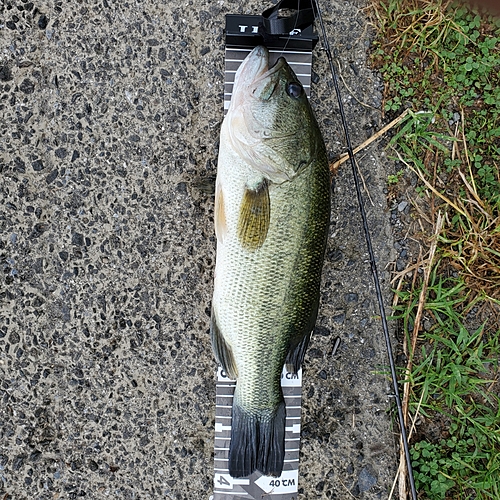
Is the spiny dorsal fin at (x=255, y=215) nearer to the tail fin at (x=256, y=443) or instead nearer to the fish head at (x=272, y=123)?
the fish head at (x=272, y=123)

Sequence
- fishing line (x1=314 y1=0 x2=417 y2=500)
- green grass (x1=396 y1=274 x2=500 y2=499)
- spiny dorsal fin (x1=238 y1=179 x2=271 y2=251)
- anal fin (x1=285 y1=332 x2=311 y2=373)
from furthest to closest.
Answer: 1. green grass (x1=396 y1=274 x2=500 y2=499)
2. fishing line (x1=314 y1=0 x2=417 y2=500)
3. anal fin (x1=285 y1=332 x2=311 y2=373)
4. spiny dorsal fin (x1=238 y1=179 x2=271 y2=251)

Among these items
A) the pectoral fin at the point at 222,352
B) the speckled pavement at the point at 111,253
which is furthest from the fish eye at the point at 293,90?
the pectoral fin at the point at 222,352

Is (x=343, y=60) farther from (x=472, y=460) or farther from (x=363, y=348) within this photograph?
(x=472, y=460)

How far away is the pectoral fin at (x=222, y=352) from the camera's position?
7.43 ft

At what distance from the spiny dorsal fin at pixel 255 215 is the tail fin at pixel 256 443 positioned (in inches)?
32.4

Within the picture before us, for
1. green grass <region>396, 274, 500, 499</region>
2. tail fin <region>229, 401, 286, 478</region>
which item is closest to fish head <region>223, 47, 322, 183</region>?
green grass <region>396, 274, 500, 499</region>

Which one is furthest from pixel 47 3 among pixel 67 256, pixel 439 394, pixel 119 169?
pixel 439 394

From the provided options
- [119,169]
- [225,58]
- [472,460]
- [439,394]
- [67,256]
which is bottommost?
[472,460]

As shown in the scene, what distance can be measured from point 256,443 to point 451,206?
1.64 metres

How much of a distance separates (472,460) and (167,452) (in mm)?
1645

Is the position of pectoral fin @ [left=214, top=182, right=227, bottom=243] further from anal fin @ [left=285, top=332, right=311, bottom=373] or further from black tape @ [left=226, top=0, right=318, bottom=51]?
black tape @ [left=226, top=0, right=318, bottom=51]

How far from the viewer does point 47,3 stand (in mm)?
2498

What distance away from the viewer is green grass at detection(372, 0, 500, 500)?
101 inches

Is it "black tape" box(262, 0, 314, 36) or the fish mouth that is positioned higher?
"black tape" box(262, 0, 314, 36)
